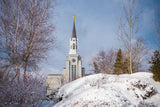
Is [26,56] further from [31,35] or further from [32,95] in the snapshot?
[32,95]

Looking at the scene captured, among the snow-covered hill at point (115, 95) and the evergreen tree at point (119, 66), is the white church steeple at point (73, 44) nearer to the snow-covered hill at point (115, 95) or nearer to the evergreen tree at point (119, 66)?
the evergreen tree at point (119, 66)

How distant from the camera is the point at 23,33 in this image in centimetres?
460

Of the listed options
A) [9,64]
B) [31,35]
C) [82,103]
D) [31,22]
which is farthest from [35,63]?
[82,103]

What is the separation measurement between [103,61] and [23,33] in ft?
47.3

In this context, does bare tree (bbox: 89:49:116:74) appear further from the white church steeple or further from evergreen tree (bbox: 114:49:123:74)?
the white church steeple

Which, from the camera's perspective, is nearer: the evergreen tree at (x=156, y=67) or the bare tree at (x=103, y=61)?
the evergreen tree at (x=156, y=67)

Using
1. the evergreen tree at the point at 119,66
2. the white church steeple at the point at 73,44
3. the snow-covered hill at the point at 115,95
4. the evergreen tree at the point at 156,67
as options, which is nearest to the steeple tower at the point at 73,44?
the white church steeple at the point at 73,44

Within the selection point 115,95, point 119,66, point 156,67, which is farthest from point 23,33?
point 119,66

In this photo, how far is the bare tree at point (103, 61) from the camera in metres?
16.5

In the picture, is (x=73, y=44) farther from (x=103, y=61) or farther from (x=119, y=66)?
Answer: (x=119, y=66)

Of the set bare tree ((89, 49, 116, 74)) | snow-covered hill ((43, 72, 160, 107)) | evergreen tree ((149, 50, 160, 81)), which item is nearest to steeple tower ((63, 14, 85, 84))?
bare tree ((89, 49, 116, 74))

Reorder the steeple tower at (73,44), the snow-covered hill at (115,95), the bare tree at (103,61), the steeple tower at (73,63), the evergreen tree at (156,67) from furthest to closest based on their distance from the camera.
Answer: the steeple tower at (73,44) < the steeple tower at (73,63) < the bare tree at (103,61) < the evergreen tree at (156,67) < the snow-covered hill at (115,95)

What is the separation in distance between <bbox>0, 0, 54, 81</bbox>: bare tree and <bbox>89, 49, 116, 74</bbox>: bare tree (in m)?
12.6

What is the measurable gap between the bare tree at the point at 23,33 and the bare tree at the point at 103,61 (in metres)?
12.6
